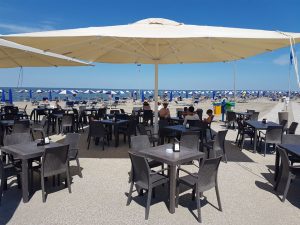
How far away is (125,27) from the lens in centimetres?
491

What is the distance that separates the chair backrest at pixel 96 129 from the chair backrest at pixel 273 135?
4.34m

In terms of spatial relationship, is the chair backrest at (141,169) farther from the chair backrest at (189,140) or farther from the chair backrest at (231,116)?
the chair backrest at (231,116)

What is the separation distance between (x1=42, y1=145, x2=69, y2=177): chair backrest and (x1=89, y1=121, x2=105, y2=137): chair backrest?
2.89 m

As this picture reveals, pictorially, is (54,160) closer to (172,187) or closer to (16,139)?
(16,139)

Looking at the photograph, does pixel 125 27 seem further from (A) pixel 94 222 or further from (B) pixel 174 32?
(A) pixel 94 222

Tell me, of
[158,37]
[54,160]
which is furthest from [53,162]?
[158,37]

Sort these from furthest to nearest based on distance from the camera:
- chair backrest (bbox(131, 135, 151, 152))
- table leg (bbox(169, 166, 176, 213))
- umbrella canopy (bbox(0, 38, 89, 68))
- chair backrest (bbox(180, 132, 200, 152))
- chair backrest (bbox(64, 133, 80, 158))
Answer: umbrella canopy (bbox(0, 38, 89, 68)) < chair backrest (bbox(180, 132, 200, 152)) < chair backrest (bbox(64, 133, 80, 158)) < chair backrest (bbox(131, 135, 151, 152)) < table leg (bbox(169, 166, 176, 213))

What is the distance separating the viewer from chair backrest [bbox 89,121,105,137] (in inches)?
277

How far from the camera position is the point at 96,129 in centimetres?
709

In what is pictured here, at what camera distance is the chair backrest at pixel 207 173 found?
3.30 meters

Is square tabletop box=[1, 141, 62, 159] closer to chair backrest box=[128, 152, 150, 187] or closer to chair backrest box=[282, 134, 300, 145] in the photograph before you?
chair backrest box=[128, 152, 150, 187]

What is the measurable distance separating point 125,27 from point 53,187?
3.17 metres

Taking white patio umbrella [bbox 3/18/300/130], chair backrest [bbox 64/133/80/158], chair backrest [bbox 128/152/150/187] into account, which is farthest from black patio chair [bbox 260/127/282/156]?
chair backrest [bbox 64/133/80/158]

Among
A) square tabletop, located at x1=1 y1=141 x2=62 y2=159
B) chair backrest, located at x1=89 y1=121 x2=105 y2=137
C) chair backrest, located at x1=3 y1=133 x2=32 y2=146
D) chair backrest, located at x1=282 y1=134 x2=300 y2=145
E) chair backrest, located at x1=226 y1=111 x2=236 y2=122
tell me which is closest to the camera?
square tabletop, located at x1=1 y1=141 x2=62 y2=159
